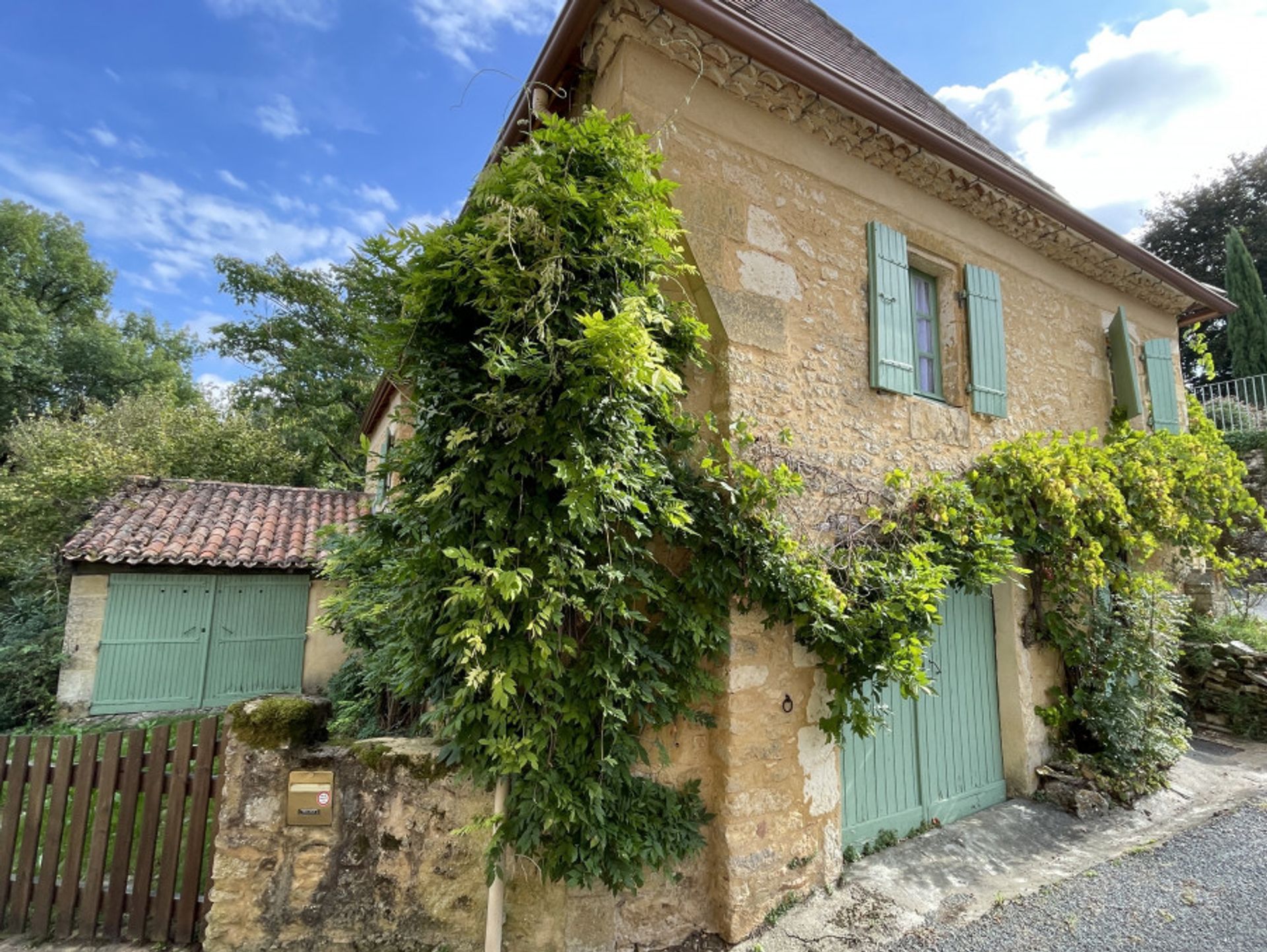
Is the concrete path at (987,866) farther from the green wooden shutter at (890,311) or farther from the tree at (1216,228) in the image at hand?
the tree at (1216,228)

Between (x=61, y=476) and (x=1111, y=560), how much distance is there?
14.3 metres

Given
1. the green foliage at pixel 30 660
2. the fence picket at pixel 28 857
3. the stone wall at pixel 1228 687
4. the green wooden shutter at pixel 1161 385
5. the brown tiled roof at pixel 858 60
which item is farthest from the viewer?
the green foliage at pixel 30 660

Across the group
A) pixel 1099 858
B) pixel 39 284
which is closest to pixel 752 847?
pixel 1099 858

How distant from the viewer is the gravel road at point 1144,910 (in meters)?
3.00

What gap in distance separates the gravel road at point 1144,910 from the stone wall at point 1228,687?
3201 millimetres

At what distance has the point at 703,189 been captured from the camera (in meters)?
3.67

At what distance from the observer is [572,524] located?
2.66m

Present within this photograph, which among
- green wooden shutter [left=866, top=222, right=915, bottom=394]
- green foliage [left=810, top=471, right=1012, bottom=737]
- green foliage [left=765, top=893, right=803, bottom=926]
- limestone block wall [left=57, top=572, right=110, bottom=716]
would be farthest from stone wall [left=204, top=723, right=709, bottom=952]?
limestone block wall [left=57, top=572, right=110, bottom=716]

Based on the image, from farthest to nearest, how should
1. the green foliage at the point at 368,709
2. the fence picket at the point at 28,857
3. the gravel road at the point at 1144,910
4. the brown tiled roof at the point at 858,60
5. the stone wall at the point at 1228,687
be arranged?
the stone wall at the point at 1228,687, the brown tiled roof at the point at 858,60, the green foliage at the point at 368,709, the fence picket at the point at 28,857, the gravel road at the point at 1144,910

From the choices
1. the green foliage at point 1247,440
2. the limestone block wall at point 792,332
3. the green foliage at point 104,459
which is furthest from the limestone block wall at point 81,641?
the green foliage at point 1247,440

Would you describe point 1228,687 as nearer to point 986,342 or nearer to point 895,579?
point 986,342

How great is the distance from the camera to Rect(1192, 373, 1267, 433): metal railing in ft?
40.3

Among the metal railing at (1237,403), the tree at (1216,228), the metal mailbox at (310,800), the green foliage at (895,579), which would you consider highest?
the tree at (1216,228)

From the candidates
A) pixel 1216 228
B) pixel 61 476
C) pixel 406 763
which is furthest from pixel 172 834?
pixel 1216 228
